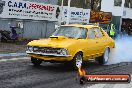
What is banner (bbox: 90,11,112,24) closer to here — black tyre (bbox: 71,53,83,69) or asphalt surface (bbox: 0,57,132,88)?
black tyre (bbox: 71,53,83,69)

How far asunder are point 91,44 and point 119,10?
3507cm

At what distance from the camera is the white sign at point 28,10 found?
22.5 metres

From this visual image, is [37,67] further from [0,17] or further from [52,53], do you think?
[0,17]

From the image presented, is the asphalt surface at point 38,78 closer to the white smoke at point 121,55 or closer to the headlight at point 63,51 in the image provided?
the headlight at point 63,51

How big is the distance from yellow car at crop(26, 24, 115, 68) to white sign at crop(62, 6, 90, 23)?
1698cm

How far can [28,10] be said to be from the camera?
80.4 feet

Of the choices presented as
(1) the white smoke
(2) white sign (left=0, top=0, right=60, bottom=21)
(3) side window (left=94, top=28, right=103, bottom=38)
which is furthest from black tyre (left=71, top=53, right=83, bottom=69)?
(2) white sign (left=0, top=0, right=60, bottom=21)

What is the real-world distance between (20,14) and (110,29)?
14.3 metres

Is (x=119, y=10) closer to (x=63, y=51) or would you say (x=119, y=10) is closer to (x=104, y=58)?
(x=104, y=58)

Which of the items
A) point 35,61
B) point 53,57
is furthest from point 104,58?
point 53,57

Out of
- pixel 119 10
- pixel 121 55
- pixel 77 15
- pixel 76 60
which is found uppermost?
pixel 119 10

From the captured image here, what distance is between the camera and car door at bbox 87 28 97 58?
12316 millimetres

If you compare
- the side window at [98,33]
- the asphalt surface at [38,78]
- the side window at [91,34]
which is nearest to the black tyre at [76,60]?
the asphalt surface at [38,78]

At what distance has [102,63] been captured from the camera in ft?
45.2
